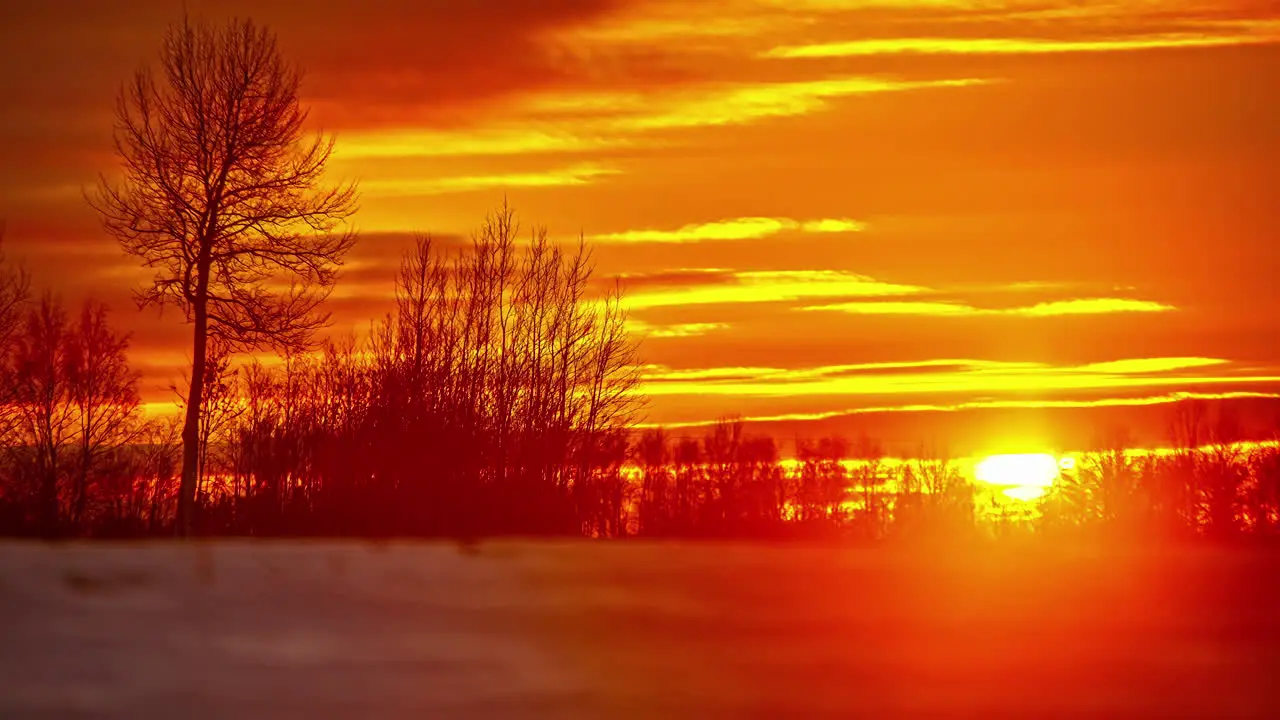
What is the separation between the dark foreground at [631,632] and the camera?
62.9 inches

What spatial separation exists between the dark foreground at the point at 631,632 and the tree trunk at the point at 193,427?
1868cm

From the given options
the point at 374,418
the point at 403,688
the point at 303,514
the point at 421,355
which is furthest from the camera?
the point at 421,355

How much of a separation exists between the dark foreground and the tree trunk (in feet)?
61.3

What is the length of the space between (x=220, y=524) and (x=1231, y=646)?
1974 cm

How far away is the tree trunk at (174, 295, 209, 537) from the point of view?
67.3 feet

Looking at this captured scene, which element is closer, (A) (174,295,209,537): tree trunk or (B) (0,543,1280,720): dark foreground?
(B) (0,543,1280,720): dark foreground

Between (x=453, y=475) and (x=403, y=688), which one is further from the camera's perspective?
(x=453, y=475)

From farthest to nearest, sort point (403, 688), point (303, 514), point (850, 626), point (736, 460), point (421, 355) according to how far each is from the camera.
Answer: point (421, 355) → point (736, 460) → point (303, 514) → point (850, 626) → point (403, 688)

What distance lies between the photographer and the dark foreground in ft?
5.24

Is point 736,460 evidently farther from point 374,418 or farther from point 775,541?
point 775,541

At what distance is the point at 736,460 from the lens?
1930cm

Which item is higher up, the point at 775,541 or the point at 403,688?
the point at 775,541

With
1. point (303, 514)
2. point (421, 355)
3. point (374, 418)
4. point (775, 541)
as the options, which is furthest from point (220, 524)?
point (775, 541)

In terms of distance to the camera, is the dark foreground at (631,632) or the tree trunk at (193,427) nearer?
the dark foreground at (631,632)
